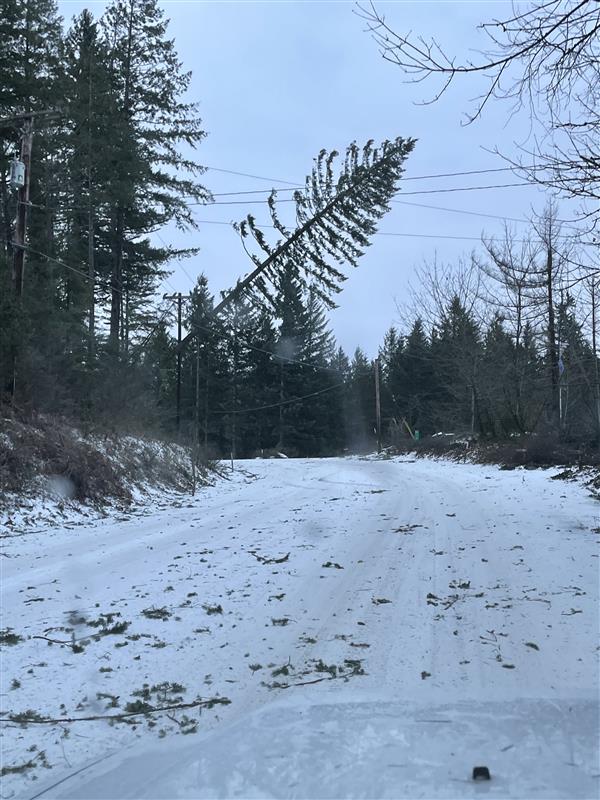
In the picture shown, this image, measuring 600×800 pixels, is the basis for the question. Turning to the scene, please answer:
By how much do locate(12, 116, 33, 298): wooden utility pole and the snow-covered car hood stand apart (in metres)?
13.6

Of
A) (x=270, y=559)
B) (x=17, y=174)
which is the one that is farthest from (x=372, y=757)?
(x=17, y=174)

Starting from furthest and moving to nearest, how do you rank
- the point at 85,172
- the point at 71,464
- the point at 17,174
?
1. the point at 85,172
2. the point at 17,174
3. the point at 71,464

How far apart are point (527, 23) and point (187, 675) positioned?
5642 mm

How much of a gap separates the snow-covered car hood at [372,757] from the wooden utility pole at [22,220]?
44.7 feet

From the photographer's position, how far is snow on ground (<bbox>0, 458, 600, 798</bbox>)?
3.11m

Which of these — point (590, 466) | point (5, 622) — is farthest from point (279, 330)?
point (5, 622)

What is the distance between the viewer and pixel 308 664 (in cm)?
453

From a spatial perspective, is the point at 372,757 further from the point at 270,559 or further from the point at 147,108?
the point at 147,108

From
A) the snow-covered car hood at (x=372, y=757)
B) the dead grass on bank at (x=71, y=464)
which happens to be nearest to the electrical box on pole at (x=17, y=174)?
the dead grass on bank at (x=71, y=464)

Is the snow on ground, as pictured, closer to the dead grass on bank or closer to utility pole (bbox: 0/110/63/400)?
the dead grass on bank

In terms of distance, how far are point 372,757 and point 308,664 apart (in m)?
1.40

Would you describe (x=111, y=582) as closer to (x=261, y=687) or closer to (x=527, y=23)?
(x=261, y=687)

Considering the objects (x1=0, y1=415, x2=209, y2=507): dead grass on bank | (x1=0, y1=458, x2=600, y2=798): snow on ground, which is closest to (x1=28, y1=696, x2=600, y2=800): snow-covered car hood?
(x1=0, y1=458, x2=600, y2=798): snow on ground

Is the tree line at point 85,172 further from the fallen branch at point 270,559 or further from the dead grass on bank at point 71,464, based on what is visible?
the fallen branch at point 270,559
